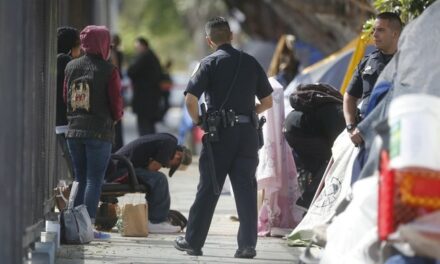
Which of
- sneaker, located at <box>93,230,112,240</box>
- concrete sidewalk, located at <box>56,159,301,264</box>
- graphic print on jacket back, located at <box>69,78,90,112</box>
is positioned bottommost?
concrete sidewalk, located at <box>56,159,301,264</box>

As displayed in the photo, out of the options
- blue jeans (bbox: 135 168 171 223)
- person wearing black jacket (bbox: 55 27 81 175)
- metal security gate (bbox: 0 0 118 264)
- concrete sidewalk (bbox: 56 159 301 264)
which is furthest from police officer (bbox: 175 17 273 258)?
person wearing black jacket (bbox: 55 27 81 175)

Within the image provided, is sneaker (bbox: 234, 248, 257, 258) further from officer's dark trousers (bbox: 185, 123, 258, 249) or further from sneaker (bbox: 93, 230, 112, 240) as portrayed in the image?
Answer: sneaker (bbox: 93, 230, 112, 240)

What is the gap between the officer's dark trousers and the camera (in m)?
9.66

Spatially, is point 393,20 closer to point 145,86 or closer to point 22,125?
point 22,125

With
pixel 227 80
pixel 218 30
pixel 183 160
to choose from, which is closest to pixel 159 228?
pixel 183 160

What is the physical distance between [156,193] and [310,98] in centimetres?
164

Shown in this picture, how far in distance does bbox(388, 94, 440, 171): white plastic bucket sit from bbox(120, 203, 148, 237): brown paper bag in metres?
4.76

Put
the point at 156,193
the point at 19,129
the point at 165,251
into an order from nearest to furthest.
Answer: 1. the point at 19,129
2. the point at 165,251
3. the point at 156,193

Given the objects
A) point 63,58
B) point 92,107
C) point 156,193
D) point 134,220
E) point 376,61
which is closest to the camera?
point 376,61

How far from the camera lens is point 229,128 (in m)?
9.62

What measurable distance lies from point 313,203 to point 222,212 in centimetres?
321

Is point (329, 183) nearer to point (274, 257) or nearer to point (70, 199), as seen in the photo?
point (274, 257)

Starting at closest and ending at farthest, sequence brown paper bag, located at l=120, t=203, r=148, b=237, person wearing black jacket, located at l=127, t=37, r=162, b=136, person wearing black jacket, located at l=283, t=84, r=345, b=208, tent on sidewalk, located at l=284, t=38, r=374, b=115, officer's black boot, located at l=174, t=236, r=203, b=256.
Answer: officer's black boot, located at l=174, t=236, r=203, b=256
brown paper bag, located at l=120, t=203, r=148, b=237
person wearing black jacket, located at l=283, t=84, r=345, b=208
tent on sidewalk, located at l=284, t=38, r=374, b=115
person wearing black jacket, located at l=127, t=37, r=162, b=136

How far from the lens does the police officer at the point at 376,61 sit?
380 inches
